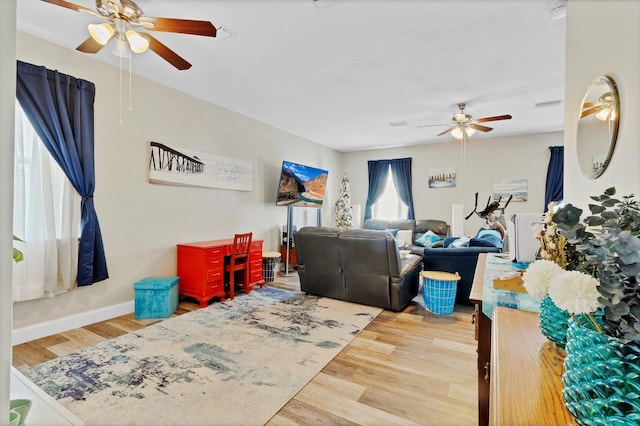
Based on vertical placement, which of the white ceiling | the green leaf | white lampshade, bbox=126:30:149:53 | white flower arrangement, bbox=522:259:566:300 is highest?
the white ceiling

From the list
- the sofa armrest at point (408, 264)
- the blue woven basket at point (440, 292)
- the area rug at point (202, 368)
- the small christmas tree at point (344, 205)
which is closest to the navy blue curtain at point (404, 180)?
the small christmas tree at point (344, 205)

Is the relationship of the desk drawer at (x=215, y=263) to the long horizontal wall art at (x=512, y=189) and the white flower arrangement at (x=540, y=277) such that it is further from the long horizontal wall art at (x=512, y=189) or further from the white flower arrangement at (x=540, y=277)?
the long horizontal wall art at (x=512, y=189)

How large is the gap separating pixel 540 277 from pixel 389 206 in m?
6.76

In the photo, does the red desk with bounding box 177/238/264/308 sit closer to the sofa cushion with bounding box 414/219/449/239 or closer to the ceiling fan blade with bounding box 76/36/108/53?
the ceiling fan blade with bounding box 76/36/108/53

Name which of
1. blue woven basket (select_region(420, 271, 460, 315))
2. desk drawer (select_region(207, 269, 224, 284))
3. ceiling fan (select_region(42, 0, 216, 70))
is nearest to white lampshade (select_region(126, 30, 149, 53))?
ceiling fan (select_region(42, 0, 216, 70))

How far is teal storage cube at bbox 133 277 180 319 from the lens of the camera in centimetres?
317

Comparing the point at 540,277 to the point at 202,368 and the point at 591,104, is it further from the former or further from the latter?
the point at 202,368

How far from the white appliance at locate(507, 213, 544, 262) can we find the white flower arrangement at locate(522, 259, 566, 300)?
148 centimetres

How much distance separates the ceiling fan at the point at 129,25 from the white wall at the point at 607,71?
2095mm

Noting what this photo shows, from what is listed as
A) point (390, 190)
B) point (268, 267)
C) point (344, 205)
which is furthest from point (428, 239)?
point (268, 267)

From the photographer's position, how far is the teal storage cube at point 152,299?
317 cm

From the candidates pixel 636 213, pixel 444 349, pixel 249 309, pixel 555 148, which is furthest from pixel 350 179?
pixel 636 213

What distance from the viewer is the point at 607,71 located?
3.71 ft

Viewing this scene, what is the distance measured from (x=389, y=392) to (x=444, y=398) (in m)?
0.36
